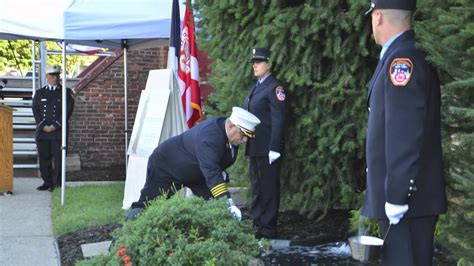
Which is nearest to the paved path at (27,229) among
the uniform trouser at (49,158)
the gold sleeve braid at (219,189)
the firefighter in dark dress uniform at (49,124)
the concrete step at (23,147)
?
the uniform trouser at (49,158)

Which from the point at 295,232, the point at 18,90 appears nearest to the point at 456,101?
the point at 295,232

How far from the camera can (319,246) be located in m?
6.89

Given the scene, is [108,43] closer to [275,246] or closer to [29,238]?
[29,238]

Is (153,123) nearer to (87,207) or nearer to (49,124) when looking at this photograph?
(87,207)

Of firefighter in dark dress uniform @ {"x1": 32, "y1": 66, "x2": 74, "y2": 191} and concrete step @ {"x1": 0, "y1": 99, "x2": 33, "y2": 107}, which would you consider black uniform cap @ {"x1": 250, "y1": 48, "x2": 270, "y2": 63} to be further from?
concrete step @ {"x1": 0, "y1": 99, "x2": 33, "y2": 107}

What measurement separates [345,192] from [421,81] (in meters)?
3.39

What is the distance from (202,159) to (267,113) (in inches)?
70.8

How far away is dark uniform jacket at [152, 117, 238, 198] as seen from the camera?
5.50 m

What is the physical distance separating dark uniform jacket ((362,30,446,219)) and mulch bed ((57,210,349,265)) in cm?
340

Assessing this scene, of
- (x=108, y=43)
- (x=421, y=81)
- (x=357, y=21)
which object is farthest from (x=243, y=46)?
(x=108, y=43)

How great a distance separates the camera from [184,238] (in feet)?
15.2

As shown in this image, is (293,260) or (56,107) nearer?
(293,260)

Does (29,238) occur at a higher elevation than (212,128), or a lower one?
lower

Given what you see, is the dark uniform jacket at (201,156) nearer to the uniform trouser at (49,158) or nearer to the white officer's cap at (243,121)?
the white officer's cap at (243,121)
